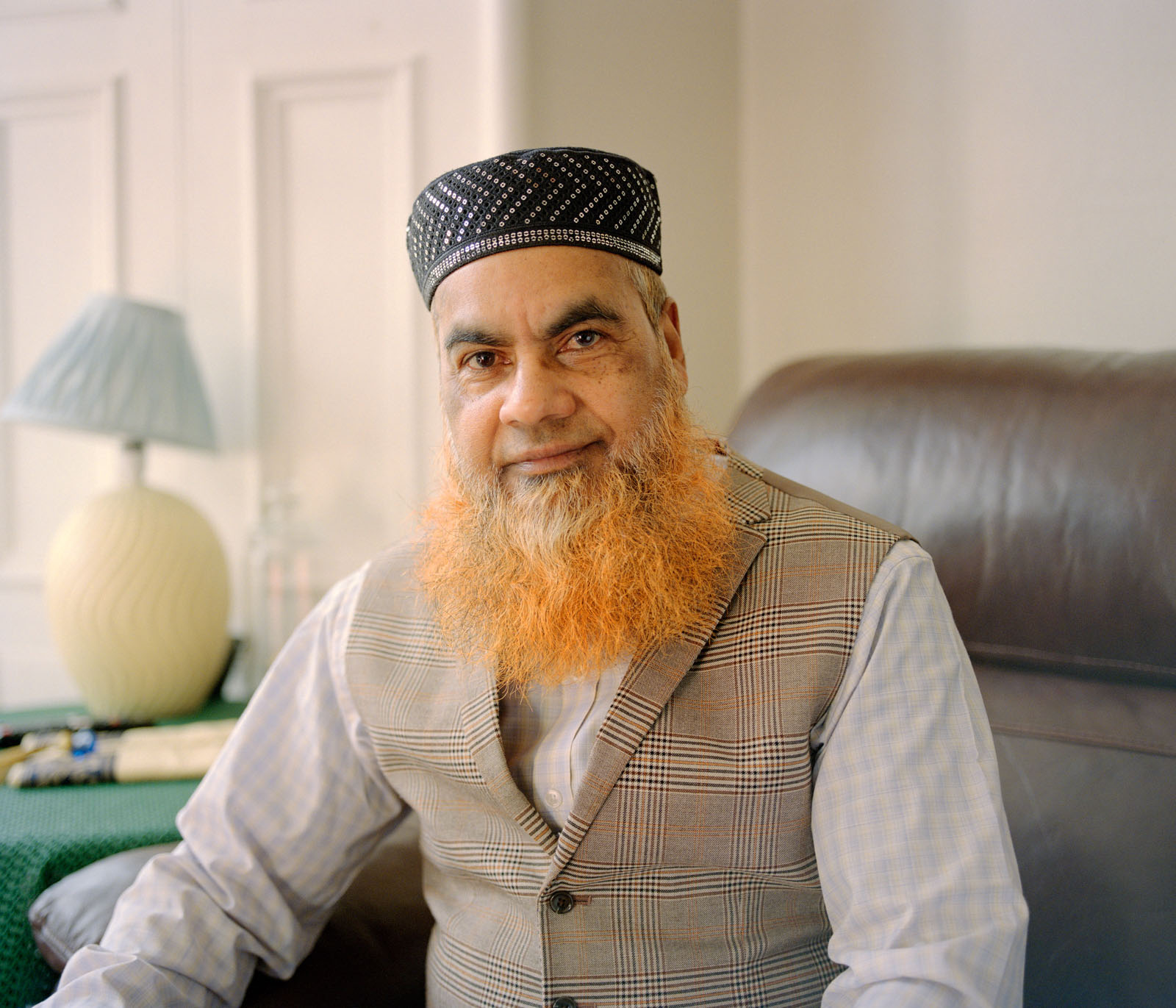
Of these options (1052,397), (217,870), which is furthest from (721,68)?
(217,870)

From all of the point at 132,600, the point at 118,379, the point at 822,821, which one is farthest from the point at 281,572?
the point at 822,821

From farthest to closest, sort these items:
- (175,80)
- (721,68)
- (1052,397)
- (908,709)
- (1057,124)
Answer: (175,80) < (721,68) < (1057,124) < (1052,397) < (908,709)

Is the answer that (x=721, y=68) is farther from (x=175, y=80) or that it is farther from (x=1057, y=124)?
(x=175, y=80)

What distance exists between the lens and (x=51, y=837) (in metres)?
1.34

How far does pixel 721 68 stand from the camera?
2113mm

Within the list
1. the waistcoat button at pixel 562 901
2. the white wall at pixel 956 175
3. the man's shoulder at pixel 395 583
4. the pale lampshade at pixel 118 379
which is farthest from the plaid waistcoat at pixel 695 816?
the pale lampshade at pixel 118 379

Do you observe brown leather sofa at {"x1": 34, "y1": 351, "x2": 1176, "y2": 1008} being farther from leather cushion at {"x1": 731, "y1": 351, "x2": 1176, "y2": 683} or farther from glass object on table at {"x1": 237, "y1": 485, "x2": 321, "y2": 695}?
glass object on table at {"x1": 237, "y1": 485, "x2": 321, "y2": 695}

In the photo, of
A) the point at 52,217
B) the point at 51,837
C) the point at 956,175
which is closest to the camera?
the point at 51,837

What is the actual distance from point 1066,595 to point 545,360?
2.33 ft

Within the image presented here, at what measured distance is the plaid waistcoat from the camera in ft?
2.98

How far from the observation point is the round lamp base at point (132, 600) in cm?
190

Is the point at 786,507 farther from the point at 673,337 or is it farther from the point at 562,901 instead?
the point at 562,901

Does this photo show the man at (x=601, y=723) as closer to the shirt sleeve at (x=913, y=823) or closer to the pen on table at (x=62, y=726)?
the shirt sleeve at (x=913, y=823)

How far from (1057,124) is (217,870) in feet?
5.61
